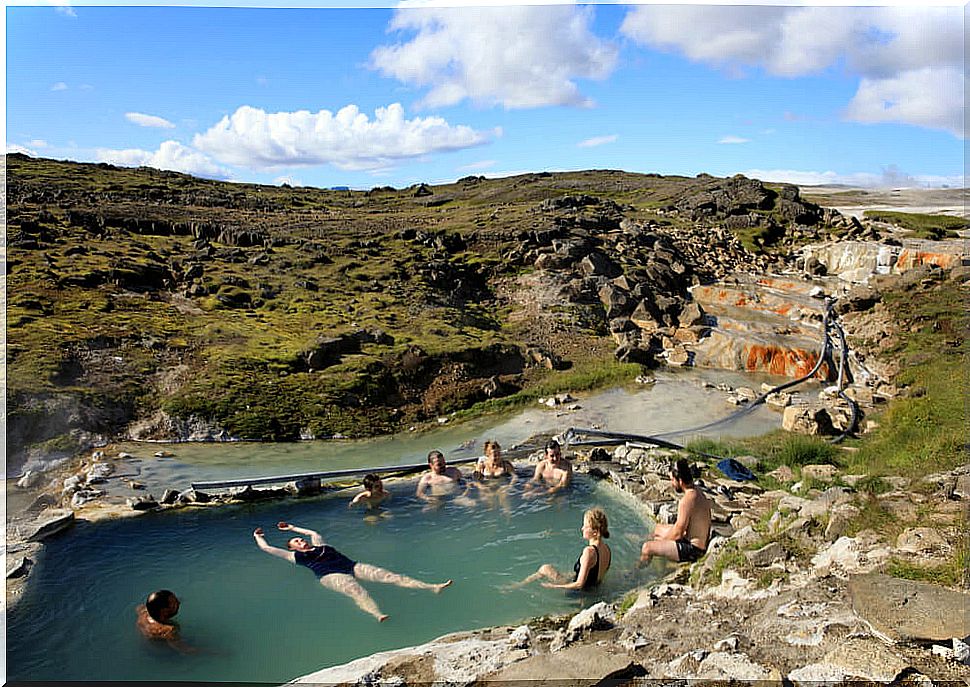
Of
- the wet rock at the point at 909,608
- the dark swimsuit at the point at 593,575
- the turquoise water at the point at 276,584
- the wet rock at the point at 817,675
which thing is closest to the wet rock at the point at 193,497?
the turquoise water at the point at 276,584

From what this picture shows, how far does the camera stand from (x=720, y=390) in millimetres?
13117

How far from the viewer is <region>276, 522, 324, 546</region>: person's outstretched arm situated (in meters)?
7.06

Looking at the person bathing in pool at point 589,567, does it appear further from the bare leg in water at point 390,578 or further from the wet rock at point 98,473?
the wet rock at point 98,473

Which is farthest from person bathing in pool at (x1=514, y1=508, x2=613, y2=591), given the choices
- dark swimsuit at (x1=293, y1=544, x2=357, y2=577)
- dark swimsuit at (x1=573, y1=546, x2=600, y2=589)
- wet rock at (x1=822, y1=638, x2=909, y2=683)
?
wet rock at (x1=822, y1=638, x2=909, y2=683)

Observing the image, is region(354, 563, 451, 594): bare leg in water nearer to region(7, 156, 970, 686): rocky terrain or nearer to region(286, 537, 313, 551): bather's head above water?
region(286, 537, 313, 551): bather's head above water

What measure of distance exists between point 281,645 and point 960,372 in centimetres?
1113

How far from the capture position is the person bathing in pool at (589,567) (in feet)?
20.0

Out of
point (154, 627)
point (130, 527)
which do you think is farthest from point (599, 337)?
point (154, 627)

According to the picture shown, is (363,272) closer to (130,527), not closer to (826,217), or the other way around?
(130,527)

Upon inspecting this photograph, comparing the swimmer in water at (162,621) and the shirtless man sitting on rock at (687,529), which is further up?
the shirtless man sitting on rock at (687,529)

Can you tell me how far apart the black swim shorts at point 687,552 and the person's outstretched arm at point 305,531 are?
3.56m

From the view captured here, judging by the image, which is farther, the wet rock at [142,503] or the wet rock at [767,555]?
the wet rock at [142,503]

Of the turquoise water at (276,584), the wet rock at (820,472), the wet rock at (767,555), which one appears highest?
the wet rock at (767,555)

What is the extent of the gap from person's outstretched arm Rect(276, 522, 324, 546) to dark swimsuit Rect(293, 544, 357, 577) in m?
0.22
